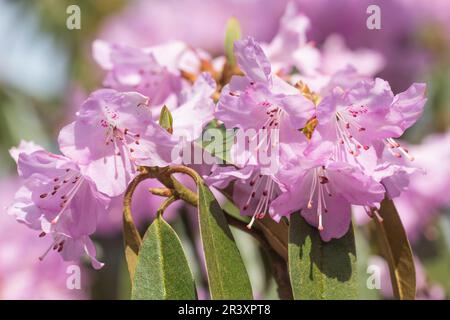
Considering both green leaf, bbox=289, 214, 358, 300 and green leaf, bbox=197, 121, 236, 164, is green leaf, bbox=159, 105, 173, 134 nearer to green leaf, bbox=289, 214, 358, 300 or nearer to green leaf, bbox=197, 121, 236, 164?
green leaf, bbox=197, 121, 236, 164

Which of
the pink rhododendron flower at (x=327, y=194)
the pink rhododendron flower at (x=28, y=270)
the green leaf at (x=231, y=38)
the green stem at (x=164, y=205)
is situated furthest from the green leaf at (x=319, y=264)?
the pink rhododendron flower at (x=28, y=270)

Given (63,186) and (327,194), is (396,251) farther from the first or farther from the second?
(63,186)

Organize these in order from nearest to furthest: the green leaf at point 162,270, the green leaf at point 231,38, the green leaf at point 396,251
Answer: the green leaf at point 162,270
the green leaf at point 396,251
the green leaf at point 231,38

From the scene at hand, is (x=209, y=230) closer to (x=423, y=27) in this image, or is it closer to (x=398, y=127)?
(x=398, y=127)

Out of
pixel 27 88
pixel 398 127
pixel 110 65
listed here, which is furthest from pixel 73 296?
pixel 27 88

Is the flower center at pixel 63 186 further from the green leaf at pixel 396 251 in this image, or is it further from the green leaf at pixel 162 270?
the green leaf at pixel 396 251

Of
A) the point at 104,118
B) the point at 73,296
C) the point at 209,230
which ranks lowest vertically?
the point at 73,296
